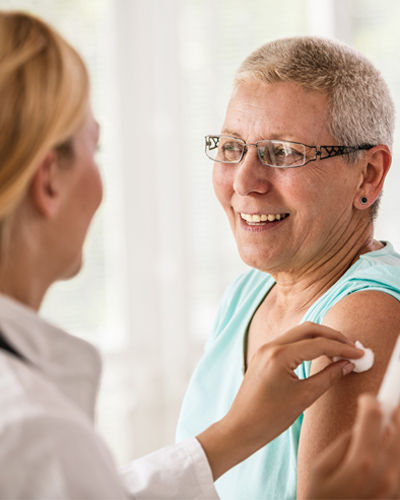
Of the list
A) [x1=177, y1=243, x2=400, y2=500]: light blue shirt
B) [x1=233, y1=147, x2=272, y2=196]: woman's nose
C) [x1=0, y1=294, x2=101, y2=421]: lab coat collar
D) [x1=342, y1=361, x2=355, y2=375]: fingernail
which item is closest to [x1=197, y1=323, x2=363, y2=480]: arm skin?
[x1=342, y1=361, x2=355, y2=375]: fingernail

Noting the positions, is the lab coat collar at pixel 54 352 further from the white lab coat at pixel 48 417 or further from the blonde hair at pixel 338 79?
the blonde hair at pixel 338 79

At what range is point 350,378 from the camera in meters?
1.17

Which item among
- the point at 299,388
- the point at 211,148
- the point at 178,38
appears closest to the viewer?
the point at 299,388

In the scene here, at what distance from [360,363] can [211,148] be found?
0.75 meters

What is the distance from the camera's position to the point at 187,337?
3.50 meters

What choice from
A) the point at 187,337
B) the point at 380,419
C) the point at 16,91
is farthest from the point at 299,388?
the point at 187,337

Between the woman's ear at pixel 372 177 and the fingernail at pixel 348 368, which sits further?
the woman's ear at pixel 372 177

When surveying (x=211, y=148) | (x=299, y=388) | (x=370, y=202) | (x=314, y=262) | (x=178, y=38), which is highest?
(x=178, y=38)

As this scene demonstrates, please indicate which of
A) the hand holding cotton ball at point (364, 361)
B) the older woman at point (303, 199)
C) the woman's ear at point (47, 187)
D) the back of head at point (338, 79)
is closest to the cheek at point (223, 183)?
the older woman at point (303, 199)

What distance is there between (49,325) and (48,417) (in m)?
0.21

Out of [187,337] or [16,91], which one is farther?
[187,337]

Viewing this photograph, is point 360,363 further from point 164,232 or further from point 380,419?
point 164,232

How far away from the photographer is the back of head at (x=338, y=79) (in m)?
1.36

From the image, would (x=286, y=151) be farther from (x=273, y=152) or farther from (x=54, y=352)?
(x=54, y=352)
